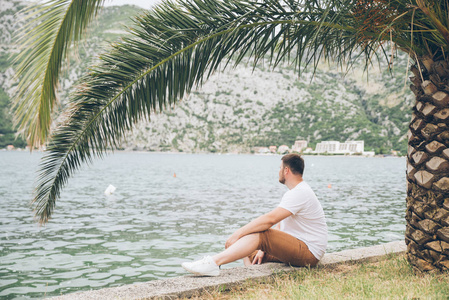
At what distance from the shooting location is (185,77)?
5.36m

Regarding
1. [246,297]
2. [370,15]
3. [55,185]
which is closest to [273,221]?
[246,297]

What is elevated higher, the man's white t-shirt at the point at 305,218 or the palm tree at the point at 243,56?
the palm tree at the point at 243,56

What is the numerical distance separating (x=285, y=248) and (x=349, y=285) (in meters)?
0.89

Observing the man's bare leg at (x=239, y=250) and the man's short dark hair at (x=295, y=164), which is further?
the man's short dark hair at (x=295, y=164)

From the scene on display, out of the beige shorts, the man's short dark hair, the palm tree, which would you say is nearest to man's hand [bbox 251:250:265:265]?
the beige shorts

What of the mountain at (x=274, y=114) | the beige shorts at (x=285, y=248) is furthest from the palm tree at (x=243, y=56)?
the mountain at (x=274, y=114)

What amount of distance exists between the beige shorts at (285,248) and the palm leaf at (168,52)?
7.02 feet

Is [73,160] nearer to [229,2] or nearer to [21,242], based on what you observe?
[229,2]

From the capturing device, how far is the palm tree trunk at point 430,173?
→ 15.1 ft

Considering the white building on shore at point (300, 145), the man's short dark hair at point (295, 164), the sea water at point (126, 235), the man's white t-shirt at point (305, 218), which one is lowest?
the sea water at point (126, 235)

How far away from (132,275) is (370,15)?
642 cm

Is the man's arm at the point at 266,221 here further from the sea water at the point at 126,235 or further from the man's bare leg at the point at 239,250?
the sea water at the point at 126,235

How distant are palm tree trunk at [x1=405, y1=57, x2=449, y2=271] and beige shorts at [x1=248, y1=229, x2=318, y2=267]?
129cm

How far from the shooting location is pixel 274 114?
454 ft
